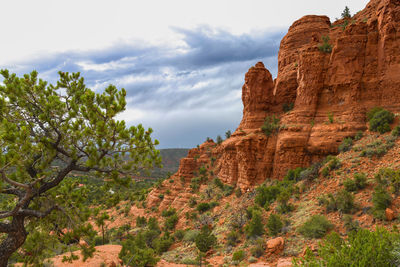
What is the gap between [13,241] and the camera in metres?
6.54

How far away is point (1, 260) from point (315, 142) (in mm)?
23815

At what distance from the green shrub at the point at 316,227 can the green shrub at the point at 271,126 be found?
15.3 metres

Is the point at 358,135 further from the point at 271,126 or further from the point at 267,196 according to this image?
the point at 267,196

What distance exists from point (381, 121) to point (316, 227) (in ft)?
44.9

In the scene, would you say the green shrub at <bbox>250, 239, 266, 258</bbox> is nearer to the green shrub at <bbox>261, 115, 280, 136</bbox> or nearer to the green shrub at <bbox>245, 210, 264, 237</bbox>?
the green shrub at <bbox>245, 210, 264, 237</bbox>

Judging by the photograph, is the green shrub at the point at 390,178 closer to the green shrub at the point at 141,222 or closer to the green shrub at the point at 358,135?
the green shrub at the point at 358,135

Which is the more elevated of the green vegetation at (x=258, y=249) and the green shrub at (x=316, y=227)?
the green shrub at (x=316, y=227)

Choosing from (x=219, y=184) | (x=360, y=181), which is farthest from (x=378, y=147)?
(x=219, y=184)

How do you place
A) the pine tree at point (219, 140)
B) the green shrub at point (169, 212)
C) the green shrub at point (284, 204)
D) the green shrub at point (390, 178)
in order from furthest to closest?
1. the pine tree at point (219, 140)
2. the green shrub at point (169, 212)
3. the green shrub at point (284, 204)
4. the green shrub at point (390, 178)

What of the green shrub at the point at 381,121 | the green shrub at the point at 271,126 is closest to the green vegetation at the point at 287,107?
the green shrub at the point at 271,126

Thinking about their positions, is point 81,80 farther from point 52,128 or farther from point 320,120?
point 320,120

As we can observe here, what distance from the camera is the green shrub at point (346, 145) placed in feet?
64.6

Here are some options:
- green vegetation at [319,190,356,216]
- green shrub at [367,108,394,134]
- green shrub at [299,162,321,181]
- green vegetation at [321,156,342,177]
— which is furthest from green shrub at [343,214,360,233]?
green shrub at [367,108,394,134]

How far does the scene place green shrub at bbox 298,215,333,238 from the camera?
1181 centimetres
